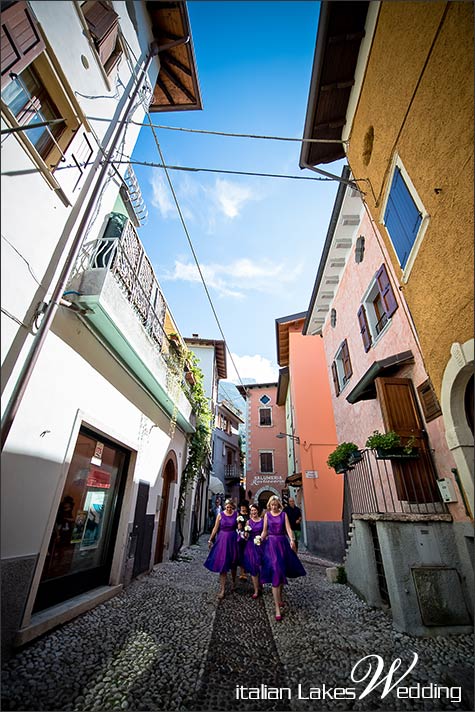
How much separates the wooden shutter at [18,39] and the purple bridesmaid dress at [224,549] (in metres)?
7.35

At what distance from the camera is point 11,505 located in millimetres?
3125

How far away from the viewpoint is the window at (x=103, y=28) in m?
4.27

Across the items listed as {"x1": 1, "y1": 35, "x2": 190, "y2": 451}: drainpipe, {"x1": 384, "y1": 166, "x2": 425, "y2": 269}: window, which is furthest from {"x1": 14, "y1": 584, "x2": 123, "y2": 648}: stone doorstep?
{"x1": 384, "y1": 166, "x2": 425, "y2": 269}: window

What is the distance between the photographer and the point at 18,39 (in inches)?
114

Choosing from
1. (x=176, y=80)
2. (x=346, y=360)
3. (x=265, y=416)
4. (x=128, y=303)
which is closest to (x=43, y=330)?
(x=128, y=303)

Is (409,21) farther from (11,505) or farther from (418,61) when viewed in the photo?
(11,505)

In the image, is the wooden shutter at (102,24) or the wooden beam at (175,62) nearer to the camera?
the wooden shutter at (102,24)

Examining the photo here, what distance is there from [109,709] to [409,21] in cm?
804

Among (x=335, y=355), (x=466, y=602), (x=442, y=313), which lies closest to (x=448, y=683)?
(x=466, y=602)

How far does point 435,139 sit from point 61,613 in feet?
24.5

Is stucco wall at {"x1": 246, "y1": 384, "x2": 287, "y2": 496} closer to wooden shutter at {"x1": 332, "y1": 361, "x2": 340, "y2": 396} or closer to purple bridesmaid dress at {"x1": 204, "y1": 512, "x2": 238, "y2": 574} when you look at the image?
wooden shutter at {"x1": 332, "y1": 361, "x2": 340, "y2": 396}

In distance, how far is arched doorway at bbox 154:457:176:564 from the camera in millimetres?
8258

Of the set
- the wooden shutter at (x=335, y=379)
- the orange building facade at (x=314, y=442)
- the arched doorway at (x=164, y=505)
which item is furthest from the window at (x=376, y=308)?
the orange building facade at (x=314, y=442)

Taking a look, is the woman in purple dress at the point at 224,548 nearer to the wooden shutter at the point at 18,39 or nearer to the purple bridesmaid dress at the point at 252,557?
the purple bridesmaid dress at the point at 252,557
